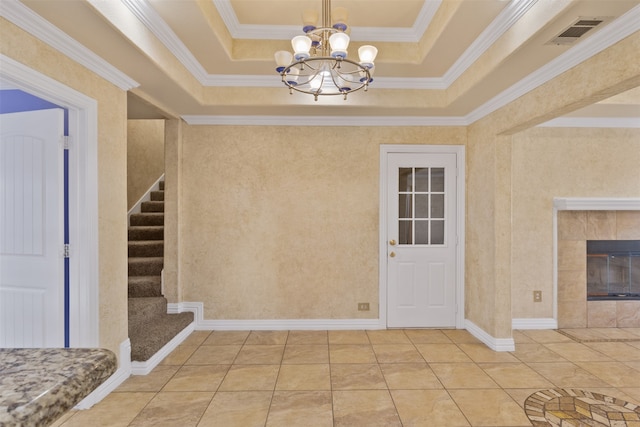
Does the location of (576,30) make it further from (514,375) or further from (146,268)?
(146,268)

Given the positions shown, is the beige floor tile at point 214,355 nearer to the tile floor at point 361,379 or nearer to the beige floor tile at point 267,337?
the tile floor at point 361,379

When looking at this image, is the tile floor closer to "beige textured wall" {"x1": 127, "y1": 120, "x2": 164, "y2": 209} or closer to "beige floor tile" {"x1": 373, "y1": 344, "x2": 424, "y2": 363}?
"beige floor tile" {"x1": 373, "y1": 344, "x2": 424, "y2": 363}

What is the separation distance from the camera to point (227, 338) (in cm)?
385

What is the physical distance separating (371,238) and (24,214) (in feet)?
10.8

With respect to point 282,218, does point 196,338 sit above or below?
below

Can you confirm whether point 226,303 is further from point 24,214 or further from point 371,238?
point 24,214

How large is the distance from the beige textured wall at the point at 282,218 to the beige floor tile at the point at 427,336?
0.52 m

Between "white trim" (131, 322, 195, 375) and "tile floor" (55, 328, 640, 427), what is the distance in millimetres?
70

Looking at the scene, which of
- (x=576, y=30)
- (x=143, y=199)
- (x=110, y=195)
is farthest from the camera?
(x=143, y=199)

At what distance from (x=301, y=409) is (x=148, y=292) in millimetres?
2581

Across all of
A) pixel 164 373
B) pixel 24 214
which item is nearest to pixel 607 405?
pixel 164 373

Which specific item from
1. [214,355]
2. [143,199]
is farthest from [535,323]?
[143,199]

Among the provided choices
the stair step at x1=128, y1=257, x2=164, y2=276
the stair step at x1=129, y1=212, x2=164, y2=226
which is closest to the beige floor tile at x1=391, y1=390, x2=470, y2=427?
the stair step at x1=128, y1=257, x2=164, y2=276

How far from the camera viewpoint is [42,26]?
2.01m
